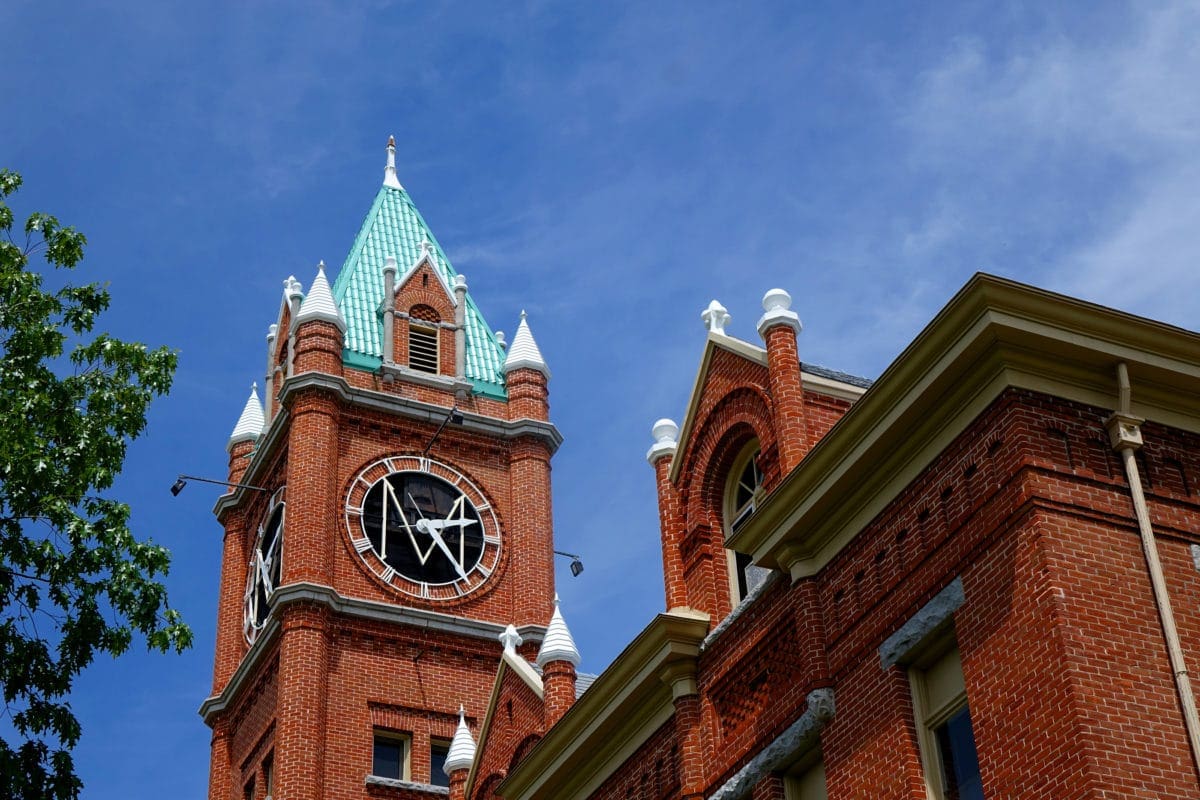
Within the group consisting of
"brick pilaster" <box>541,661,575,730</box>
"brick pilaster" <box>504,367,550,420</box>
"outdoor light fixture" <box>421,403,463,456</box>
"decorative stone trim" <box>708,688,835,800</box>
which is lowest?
"decorative stone trim" <box>708,688,835,800</box>

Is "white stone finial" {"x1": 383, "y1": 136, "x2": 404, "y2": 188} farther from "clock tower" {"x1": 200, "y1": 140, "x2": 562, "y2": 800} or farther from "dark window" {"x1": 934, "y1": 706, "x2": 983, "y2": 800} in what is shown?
"dark window" {"x1": 934, "y1": 706, "x2": 983, "y2": 800}

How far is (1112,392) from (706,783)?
7383mm

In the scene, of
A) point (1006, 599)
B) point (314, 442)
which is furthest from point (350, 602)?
point (1006, 599)

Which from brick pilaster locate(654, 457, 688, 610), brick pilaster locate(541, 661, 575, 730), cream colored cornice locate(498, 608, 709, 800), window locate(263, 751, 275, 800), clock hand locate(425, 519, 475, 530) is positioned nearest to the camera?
cream colored cornice locate(498, 608, 709, 800)

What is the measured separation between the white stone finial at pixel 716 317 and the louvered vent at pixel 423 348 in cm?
2442

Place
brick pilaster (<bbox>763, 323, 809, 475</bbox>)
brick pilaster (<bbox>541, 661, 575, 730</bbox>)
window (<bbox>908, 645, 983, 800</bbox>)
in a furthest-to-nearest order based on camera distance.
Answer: brick pilaster (<bbox>541, 661, 575, 730</bbox>)
brick pilaster (<bbox>763, 323, 809, 475</bbox>)
window (<bbox>908, 645, 983, 800</bbox>)

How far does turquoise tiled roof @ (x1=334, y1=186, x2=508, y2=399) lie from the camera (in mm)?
50750

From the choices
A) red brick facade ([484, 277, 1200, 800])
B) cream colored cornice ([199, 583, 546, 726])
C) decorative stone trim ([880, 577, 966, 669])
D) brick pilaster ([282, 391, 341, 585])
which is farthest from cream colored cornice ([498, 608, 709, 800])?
brick pilaster ([282, 391, 341, 585])

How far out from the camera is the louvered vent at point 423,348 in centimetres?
5106

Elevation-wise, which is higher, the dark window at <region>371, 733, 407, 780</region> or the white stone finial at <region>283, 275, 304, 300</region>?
the white stone finial at <region>283, 275, 304, 300</region>

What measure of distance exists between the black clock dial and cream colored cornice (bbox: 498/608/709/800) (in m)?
18.3

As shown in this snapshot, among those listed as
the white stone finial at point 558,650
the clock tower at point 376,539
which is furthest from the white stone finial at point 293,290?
the white stone finial at point 558,650

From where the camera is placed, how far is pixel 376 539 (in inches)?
1833

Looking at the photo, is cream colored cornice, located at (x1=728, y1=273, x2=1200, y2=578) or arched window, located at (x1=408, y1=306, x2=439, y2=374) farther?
arched window, located at (x1=408, y1=306, x2=439, y2=374)
